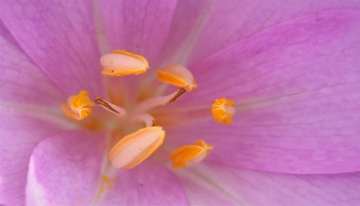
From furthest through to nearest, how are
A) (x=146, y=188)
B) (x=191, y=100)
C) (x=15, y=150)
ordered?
(x=191, y=100) < (x=146, y=188) < (x=15, y=150)

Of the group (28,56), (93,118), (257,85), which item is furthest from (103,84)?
(257,85)

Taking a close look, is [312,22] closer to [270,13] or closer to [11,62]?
[270,13]

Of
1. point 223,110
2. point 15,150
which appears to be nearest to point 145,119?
point 223,110

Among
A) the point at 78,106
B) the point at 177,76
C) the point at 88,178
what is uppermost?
the point at 177,76

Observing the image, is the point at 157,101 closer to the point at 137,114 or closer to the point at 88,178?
the point at 137,114

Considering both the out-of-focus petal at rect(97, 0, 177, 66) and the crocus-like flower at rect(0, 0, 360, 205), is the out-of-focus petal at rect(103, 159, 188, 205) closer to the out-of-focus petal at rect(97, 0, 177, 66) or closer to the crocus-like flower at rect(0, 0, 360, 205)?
the crocus-like flower at rect(0, 0, 360, 205)

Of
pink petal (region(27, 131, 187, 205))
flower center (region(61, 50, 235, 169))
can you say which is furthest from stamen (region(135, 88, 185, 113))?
pink petal (region(27, 131, 187, 205))

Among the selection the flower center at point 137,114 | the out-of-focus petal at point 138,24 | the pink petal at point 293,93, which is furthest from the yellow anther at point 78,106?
the pink petal at point 293,93
